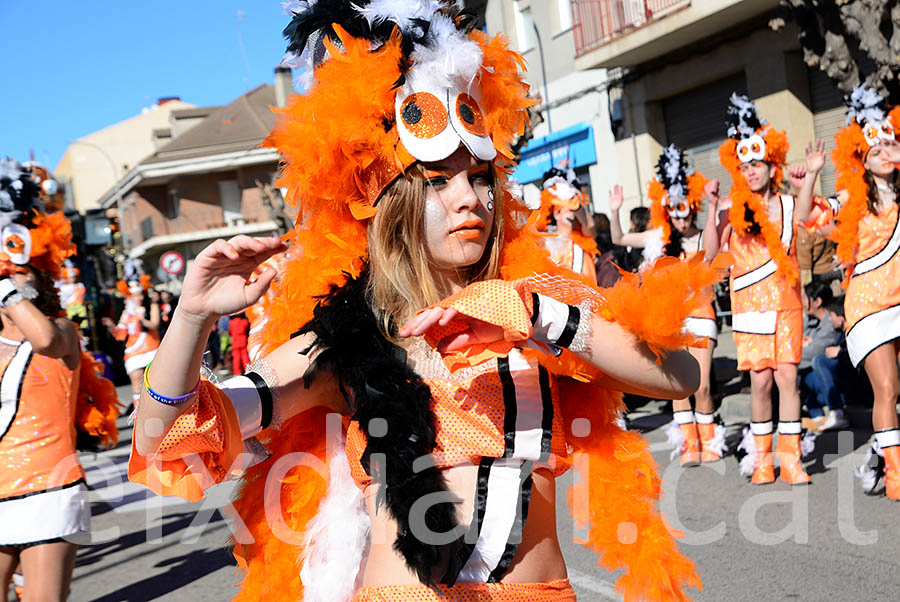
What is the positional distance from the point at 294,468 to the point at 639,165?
15028 mm

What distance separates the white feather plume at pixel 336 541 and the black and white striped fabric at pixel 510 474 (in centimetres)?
34

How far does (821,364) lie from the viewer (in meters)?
7.46

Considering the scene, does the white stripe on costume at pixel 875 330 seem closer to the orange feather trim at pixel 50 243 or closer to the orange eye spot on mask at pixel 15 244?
the orange feather trim at pixel 50 243

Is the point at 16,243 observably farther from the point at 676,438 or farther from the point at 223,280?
the point at 676,438

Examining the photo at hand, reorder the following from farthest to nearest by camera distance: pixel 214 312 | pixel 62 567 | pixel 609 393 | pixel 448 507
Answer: pixel 62 567
pixel 609 393
pixel 448 507
pixel 214 312

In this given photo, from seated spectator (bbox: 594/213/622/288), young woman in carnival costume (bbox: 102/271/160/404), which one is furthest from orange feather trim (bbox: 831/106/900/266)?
young woman in carnival costume (bbox: 102/271/160/404)

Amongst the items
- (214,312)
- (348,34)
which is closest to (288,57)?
(348,34)

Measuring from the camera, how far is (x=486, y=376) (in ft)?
6.31

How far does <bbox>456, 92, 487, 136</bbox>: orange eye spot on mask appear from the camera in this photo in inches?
80.9

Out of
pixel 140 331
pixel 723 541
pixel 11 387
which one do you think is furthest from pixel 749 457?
pixel 140 331

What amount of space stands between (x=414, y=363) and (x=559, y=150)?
678 inches

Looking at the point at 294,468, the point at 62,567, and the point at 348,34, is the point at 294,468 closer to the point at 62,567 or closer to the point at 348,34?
the point at 348,34

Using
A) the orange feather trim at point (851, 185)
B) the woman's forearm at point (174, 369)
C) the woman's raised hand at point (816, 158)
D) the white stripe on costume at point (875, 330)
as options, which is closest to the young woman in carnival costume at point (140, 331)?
the woman's raised hand at point (816, 158)

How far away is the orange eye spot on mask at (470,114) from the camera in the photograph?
6.74ft
